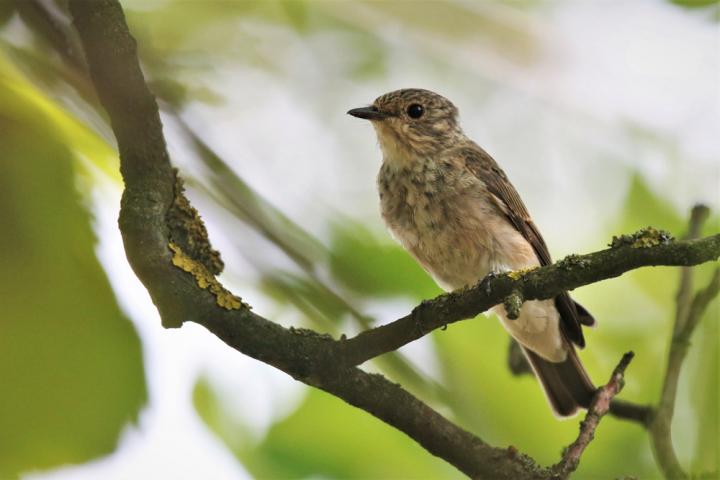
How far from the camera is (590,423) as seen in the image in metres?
2.92

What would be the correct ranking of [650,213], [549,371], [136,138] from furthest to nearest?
[549,371]
[650,213]
[136,138]

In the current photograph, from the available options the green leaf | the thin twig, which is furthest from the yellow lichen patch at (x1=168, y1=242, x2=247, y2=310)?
the thin twig

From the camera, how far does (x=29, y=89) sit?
171 cm

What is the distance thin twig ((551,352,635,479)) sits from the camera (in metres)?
2.76

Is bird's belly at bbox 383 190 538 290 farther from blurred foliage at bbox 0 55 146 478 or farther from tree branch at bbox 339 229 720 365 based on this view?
blurred foliage at bbox 0 55 146 478

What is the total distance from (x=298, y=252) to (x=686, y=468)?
1.72 m

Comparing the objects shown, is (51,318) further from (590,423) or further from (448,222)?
(448,222)

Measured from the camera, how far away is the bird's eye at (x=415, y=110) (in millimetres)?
5441

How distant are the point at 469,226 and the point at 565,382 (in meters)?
0.97

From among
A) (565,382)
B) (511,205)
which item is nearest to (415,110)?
(511,205)

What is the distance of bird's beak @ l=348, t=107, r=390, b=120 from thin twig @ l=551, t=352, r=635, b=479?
210 cm

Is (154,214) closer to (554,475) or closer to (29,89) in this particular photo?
(29,89)

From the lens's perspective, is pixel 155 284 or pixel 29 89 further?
pixel 155 284

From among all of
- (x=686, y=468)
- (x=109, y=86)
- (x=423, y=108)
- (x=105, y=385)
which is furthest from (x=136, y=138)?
(x=423, y=108)
